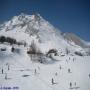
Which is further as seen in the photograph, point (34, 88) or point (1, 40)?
point (1, 40)

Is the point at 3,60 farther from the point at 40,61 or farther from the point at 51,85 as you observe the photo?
the point at 51,85

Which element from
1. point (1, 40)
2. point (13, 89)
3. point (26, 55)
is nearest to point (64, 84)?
point (13, 89)

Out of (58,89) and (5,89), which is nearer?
(5,89)

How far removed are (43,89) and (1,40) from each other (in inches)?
2639

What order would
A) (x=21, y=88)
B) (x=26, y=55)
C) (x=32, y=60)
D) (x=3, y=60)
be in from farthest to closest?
(x=26, y=55) → (x=32, y=60) → (x=3, y=60) → (x=21, y=88)

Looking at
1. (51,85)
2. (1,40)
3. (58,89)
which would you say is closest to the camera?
(58,89)

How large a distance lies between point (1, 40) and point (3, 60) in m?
43.1

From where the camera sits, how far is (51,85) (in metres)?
28.6

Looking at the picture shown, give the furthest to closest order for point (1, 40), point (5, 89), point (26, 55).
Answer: point (1, 40)
point (26, 55)
point (5, 89)

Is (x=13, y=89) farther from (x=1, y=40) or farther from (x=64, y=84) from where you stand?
(x=1, y=40)

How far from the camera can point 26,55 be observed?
6319cm

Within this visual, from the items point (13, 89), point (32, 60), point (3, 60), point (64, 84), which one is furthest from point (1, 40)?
point (13, 89)

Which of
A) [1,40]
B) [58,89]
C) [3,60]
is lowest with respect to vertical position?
[58,89]

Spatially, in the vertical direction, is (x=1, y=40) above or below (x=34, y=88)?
above
